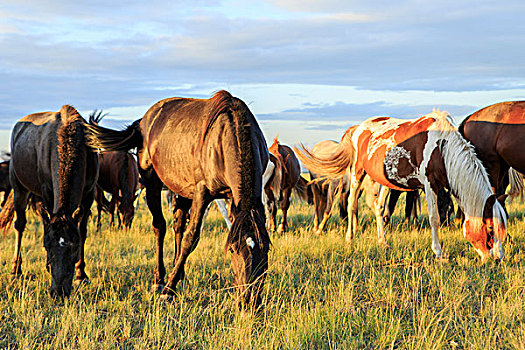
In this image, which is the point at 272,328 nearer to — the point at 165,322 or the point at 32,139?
the point at 165,322

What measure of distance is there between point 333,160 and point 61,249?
249 inches

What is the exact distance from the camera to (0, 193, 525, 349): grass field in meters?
4.08

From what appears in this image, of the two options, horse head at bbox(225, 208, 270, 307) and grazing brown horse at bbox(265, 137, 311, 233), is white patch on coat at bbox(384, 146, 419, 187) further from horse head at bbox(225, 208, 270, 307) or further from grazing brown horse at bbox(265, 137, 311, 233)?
horse head at bbox(225, 208, 270, 307)

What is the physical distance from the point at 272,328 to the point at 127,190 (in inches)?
361

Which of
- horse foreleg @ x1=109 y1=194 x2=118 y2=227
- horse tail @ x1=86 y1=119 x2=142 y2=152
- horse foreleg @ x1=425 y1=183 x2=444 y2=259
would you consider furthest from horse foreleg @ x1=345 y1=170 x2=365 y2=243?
horse foreleg @ x1=109 y1=194 x2=118 y2=227

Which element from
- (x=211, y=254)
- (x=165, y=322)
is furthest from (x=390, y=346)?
(x=211, y=254)

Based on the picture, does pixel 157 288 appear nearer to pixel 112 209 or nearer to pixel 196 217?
pixel 196 217

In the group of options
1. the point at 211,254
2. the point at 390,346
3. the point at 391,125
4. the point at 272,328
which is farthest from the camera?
the point at 391,125

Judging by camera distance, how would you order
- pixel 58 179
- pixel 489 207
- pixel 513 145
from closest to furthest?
1. pixel 58 179
2. pixel 489 207
3. pixel 513 145

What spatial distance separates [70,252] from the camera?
516cm

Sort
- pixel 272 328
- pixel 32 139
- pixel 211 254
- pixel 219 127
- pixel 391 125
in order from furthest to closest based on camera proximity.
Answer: pixel 391 125 → pixel 211 254 → pixel 32 139 → pixel 219 127 → pixel 272 328

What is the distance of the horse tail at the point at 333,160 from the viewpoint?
9930 mm

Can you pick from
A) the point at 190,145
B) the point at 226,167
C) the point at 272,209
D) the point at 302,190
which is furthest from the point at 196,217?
the point at 302,190

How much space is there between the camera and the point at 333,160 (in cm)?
1009
